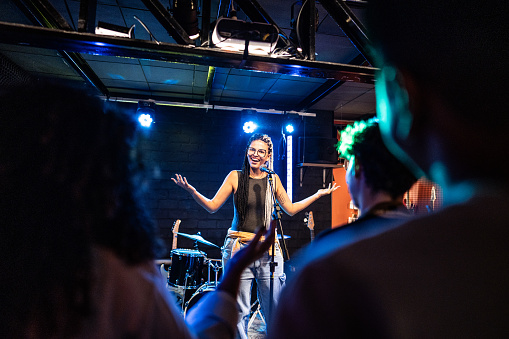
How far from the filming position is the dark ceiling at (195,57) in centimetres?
257

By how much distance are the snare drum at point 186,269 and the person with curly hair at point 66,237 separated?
3.76 meters

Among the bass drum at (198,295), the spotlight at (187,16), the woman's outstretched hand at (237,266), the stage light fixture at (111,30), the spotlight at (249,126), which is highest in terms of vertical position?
the spotlight at (187,16)

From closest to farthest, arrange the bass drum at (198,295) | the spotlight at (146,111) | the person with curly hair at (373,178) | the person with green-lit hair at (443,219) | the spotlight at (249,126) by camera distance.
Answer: the person with green-lit hair at (443,219), the person with curly hair at (373,178), the bass drum at (198,295), the spotlight at (146,111), the spotlight at (249,126)

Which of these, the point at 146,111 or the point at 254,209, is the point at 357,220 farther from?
the point at 146,111

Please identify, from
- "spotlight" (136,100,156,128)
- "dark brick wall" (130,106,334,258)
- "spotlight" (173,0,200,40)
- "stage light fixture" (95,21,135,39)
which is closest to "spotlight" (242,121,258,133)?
"dark brick wall" (130,106,334,258)

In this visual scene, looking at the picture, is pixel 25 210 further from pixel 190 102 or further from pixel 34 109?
pixel 190 102

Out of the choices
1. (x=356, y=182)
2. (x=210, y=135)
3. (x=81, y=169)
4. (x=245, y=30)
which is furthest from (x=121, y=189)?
(x=210, y=135)

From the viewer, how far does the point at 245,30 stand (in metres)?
2.69

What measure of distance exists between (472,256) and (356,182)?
168cm

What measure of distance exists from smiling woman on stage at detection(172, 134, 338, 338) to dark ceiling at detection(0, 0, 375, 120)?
1009 mm

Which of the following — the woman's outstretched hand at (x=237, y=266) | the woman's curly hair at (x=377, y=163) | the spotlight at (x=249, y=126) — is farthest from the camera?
the spotlight at (x=249, y=126)

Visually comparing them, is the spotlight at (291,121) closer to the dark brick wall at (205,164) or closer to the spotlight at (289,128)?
the spotlight at (289,128)

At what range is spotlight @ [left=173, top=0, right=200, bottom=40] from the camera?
286 cm

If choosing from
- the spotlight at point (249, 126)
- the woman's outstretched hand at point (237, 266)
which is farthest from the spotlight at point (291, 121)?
the woman's outstretched hand at point (237, 266)
